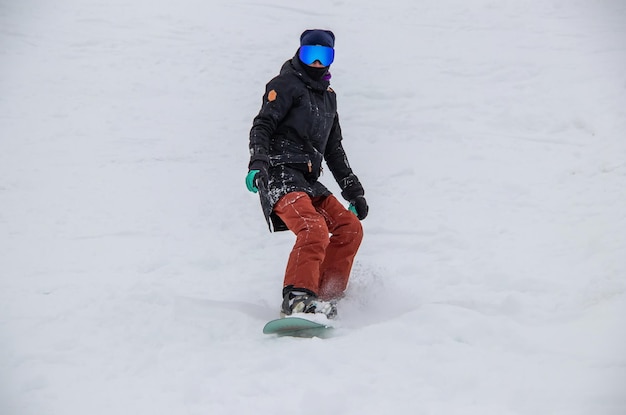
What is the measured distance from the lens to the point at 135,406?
121 inches

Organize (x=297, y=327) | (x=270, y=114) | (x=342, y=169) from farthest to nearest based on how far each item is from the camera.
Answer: (x=342, y=169)
(x=270, y=114)
(x=297, y=327)

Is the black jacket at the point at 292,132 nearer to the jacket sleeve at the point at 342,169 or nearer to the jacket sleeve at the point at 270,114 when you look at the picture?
the jacket sleeve at the point at 270,114

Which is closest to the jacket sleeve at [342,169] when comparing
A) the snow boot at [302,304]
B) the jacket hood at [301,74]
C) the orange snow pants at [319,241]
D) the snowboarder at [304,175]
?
the snowboarder at [304,175]

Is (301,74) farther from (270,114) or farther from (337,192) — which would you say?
(337,192)

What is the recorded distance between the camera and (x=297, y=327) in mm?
3764

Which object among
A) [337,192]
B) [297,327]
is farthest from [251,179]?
[337,192]

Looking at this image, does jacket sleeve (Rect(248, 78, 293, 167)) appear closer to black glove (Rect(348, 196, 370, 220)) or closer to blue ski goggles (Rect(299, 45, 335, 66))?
blue ski goggles (Rect(299, 45, 335, 66))

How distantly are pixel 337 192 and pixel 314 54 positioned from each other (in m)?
2.51

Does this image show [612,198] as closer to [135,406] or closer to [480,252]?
[480,252]

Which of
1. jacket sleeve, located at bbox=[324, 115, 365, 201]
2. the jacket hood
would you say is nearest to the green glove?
the jacket hood

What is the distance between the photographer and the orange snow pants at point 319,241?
405cm

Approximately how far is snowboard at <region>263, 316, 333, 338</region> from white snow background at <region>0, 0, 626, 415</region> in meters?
0.09

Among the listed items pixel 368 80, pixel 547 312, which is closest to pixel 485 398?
pixel 547 312

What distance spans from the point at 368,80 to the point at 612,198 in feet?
13.5
